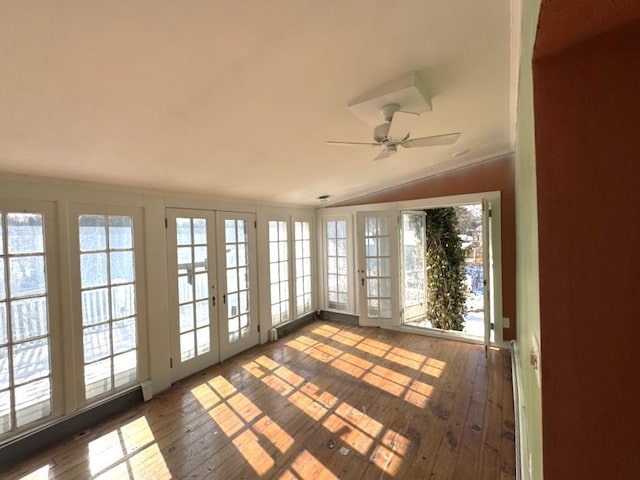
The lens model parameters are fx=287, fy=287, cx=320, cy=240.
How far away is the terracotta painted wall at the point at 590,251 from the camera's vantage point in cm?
A: 65

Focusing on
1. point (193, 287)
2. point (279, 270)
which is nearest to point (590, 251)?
point (193, 287)

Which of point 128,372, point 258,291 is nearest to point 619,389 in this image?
point 128,372

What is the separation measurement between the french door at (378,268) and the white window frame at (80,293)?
10.1ft

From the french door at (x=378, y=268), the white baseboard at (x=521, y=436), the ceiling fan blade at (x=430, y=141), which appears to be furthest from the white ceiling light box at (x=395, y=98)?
the french door at (x=378, y=268)

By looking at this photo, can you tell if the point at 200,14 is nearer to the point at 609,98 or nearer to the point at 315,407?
the point at 609,98

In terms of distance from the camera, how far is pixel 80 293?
7.96 ft

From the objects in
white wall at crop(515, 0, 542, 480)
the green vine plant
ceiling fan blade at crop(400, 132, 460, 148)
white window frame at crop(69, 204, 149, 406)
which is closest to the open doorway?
the green vine plant

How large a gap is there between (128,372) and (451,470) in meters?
2.88

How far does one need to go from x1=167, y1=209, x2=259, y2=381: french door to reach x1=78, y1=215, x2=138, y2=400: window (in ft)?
1.35

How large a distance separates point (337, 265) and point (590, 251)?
4670 millimetres

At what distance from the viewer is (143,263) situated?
9.45 ft

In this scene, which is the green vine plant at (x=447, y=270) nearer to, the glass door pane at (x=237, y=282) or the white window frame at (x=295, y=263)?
the white window frame at (x=295, y=263)

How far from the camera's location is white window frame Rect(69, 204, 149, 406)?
94.1 inches

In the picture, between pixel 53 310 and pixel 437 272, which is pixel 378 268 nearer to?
pixel 437 272
